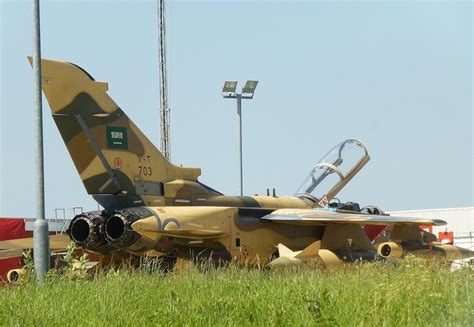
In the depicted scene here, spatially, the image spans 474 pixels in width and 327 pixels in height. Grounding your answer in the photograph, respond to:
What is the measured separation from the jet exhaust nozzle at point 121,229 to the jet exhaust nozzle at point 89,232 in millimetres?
140

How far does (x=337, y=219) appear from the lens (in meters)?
16.5

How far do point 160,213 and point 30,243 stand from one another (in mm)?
3277

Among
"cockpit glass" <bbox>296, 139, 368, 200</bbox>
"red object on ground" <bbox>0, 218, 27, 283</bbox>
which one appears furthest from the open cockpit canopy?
"red object on ground" <bbox>0, 218, 27, 283</bbox>

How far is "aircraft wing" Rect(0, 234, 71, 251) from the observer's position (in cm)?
1633

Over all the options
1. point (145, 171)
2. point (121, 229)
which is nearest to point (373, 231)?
point (145, 171)

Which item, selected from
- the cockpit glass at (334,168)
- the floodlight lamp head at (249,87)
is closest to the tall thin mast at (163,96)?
the floodlight lamp head at (249,87)

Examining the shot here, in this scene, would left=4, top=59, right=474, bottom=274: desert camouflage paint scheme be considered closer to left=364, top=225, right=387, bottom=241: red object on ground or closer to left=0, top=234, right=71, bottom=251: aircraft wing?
left=0, top=234, right=71, bottom=251: aircraft wing

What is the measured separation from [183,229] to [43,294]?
605cm

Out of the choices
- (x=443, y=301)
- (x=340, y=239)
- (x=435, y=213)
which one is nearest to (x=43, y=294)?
(x=443, y=301)

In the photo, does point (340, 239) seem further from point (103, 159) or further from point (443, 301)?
point (443, 301)

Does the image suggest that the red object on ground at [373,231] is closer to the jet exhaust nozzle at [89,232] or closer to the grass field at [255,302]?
the jet exhaust nozzle at [89,232]

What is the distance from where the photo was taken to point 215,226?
15.7m

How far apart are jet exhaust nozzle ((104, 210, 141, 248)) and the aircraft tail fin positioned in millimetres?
849

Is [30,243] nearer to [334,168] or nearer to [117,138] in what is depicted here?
[117,138]
